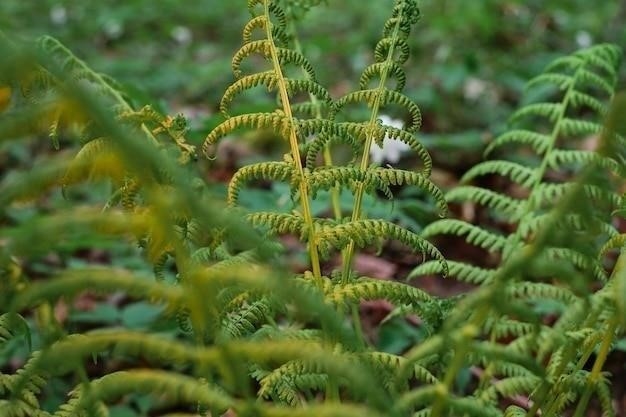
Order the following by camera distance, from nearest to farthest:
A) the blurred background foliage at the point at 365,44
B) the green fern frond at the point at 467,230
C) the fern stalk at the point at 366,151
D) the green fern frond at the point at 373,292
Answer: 1. the green fern frond at the point at 373,292
2. the fern stalk at the point at 366,151
3. the green fern frond at the point at 467,230
4. the blurred background foliage at the point at 365,44

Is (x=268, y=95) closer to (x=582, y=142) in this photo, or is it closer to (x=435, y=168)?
(x=435, y=168)

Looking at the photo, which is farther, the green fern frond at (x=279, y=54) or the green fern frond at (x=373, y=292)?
the green fern frond at (x=279, y=54)

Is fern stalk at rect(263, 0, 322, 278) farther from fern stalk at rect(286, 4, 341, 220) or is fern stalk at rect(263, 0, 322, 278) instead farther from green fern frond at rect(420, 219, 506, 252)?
green fern frond at rect(420, 219, 506, 252)

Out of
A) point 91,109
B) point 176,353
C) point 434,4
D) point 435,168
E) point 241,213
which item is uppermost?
point 434,4

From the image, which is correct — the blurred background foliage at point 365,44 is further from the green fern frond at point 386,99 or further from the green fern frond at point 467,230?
the green fern frond at point 386,99

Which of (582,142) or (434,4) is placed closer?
(582,142)

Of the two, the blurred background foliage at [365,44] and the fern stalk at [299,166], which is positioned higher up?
the blurred background foliage at [365,44]

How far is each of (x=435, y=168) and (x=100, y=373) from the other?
1.62 meters

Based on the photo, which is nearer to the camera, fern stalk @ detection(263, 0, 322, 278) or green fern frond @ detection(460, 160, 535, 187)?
fern stalk @ detection(263, 0, 322, 278)

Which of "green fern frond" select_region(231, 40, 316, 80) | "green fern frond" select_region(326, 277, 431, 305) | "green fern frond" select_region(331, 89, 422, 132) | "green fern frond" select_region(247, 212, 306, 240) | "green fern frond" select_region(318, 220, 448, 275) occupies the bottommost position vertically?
"green fern frond" select_region(326, 277, 431, 305)

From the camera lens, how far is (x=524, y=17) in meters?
4.86

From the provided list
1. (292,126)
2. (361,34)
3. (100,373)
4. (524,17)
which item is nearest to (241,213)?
(292,126)

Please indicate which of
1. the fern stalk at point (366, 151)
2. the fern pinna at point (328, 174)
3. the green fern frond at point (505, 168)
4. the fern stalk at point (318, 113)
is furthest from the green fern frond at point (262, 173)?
the green fern frond at point (505, 168)

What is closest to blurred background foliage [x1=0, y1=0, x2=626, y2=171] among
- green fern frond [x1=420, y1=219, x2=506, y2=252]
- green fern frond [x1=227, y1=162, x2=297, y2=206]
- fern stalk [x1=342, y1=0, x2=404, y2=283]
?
green fern frond [x1=420, y1=219, x2=506, y2=252]
